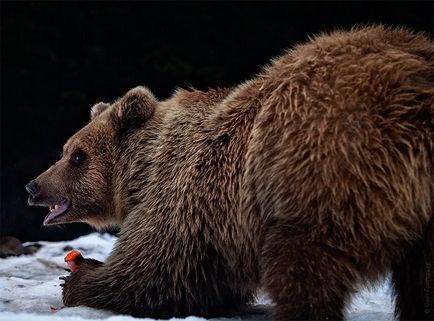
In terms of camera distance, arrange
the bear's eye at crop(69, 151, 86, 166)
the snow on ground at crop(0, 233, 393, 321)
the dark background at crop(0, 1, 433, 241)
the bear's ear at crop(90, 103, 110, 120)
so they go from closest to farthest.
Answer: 1. the snow on ground at crop(0, 233, 393, 321)
2. the bear's eye at crop(69, 151, 86, 166)
3. the bear's ear at crop(90, 103, 110, 120)
4. the dark background at crop(0, 1, 433, 241)

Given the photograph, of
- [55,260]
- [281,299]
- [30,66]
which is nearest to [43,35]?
[30,66]

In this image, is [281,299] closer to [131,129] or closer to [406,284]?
[406,284]

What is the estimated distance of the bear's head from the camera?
4707 millimetres

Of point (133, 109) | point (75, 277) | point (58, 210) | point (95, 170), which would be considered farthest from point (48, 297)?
point (133, 109)

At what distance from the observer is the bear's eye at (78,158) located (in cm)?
479

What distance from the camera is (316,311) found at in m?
3.25

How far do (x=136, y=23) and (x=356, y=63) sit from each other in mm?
7166

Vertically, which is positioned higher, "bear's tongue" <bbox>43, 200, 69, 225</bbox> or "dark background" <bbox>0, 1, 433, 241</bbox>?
"dark background" <bbox>0, 1, 433, 241</bbox>

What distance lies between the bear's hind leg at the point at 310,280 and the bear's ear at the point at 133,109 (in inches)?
67.2

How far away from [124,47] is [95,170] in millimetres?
5716

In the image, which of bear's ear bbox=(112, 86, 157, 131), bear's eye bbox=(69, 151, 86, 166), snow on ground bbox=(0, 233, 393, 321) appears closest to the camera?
snow on ground bbox=(0, 233, 393, 321)

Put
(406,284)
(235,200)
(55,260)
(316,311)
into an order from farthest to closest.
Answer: (55,260)
(235,200)
(406,284)
(316,311)

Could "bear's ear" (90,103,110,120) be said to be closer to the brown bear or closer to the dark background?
the brown bear

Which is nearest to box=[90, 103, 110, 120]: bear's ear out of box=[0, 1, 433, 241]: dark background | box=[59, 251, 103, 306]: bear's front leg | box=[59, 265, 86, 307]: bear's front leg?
box=[59, 251, 103, 306]: bear's front leg
